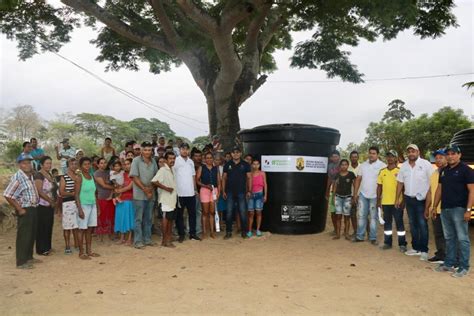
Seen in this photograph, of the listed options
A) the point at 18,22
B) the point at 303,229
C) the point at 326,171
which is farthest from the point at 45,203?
the point at 18,22

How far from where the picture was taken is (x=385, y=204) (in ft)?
21.8

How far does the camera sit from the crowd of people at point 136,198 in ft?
19.5

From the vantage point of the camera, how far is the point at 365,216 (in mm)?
7129

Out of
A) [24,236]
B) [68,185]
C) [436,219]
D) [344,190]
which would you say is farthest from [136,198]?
[436,219]

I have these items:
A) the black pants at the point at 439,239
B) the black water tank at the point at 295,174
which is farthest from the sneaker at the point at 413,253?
the black water tank at the point at 295,174

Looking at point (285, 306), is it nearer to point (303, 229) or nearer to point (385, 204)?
point (385, 204)

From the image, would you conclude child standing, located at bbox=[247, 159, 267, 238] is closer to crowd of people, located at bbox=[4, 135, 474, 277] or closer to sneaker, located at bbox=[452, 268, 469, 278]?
crowd of people, located at bbox=[4, 135, 474, 277]

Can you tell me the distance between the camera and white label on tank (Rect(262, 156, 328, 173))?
770 centimetres

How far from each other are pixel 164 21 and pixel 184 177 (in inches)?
192

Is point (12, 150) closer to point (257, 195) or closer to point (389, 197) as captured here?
point (257, 195)

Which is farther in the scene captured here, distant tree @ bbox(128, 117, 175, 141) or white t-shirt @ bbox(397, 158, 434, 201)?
distant tree @ bbox(128, 117, 175, 141)

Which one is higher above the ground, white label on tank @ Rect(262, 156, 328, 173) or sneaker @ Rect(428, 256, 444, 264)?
white label on tank @ Rect(262, 156, 328, 173)

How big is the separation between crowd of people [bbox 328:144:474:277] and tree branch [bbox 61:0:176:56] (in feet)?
19.2

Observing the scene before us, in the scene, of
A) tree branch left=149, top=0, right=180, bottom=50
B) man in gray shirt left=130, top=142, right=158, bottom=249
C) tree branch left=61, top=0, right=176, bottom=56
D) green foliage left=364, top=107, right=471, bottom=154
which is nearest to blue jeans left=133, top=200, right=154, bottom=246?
man in gray shirt left=130, top=142, right=158, bottom=249
